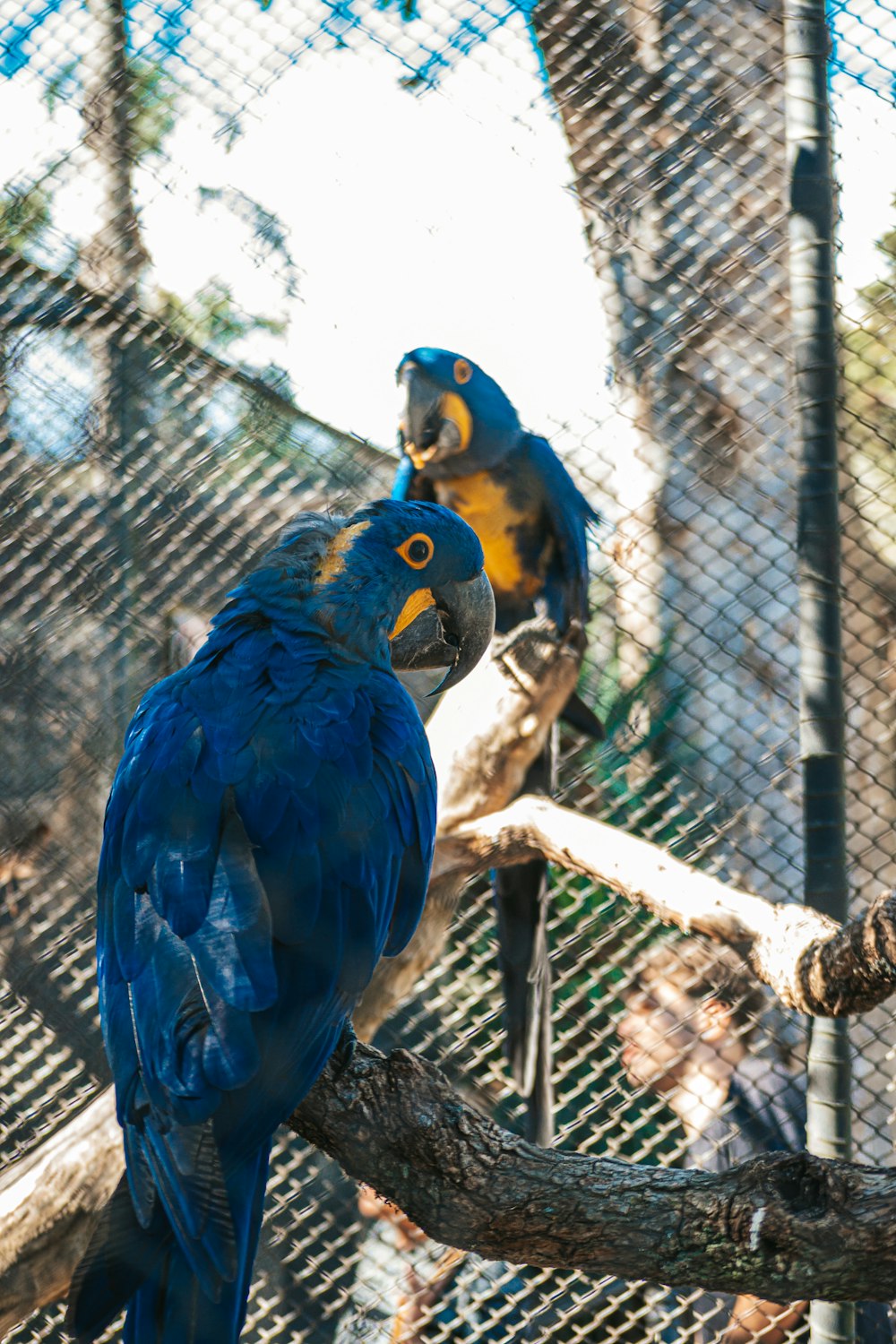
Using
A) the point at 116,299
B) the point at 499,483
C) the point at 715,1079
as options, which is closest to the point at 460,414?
the point at 499,483

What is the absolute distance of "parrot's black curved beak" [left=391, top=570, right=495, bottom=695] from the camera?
3.16 ft

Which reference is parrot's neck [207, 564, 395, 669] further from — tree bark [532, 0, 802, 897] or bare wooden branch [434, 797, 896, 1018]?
tree bark [532, 0, 802, 897]

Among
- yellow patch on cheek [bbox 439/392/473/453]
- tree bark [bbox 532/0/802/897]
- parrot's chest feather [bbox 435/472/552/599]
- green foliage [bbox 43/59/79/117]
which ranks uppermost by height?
tree bark [bbox 532/0/802/897]

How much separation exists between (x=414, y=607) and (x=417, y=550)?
6cm

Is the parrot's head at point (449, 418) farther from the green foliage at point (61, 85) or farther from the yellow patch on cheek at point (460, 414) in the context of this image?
the green foliage at point (61, 85)

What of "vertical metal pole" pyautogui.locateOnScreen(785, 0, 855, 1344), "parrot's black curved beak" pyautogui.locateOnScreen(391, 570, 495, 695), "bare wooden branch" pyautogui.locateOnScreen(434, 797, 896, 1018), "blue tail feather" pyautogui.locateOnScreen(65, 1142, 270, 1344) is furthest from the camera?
"vertical metal pole" pyautogui.locateOnScreen(785, 0, 855, 1344)

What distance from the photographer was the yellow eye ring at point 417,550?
914 millimetres

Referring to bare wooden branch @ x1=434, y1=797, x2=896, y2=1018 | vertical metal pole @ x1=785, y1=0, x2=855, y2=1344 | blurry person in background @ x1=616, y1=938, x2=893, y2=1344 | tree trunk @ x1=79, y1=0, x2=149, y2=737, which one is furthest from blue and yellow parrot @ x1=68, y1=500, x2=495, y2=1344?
blurry person in background @ x1=616, y1=938, x2=893, y2=1344

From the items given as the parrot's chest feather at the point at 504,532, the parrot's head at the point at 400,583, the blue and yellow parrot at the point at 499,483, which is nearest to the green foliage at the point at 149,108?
the blue and yellow parrot at the point at 499,483

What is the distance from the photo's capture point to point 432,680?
5.26 ft

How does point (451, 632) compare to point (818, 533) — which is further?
point (818, 533)

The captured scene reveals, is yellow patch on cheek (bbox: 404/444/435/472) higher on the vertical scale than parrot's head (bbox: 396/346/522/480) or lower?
lower

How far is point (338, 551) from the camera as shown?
2.92ft

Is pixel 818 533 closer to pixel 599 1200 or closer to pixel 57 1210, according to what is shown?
pixel 599 1200
